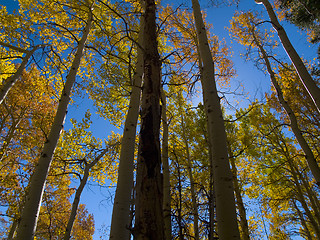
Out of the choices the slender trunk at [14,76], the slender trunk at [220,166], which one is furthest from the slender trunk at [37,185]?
the slender trunk at [220,166]

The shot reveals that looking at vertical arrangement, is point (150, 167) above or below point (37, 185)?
below

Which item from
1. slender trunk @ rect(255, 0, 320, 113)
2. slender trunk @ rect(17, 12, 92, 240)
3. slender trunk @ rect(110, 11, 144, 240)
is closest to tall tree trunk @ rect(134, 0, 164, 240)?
slender trunk @ rect(110, 11, 144, 240)

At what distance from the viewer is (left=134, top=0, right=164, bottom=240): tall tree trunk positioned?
115cm

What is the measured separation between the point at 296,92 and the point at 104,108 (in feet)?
25.0

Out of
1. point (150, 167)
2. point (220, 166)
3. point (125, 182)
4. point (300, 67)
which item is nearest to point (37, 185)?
point (125, 182)

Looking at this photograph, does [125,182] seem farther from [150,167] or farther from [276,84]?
[276,84]

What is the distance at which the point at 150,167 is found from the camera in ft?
4.42

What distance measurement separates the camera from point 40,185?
2.82 m

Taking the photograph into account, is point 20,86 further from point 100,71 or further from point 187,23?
point 187,23

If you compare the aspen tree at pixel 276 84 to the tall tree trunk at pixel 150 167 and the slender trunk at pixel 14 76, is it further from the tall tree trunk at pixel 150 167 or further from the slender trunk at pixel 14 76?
the slender trunk at pixel 14 76

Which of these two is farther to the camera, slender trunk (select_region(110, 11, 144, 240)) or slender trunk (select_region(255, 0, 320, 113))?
slender trunk (select_region(255, 0, 320, 113))

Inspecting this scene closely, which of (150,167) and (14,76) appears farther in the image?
(14,76)

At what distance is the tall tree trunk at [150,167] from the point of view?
115cm

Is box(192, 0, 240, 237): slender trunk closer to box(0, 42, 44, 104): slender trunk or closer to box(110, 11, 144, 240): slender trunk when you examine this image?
box(110, 11, 144, 240): slender trunk
